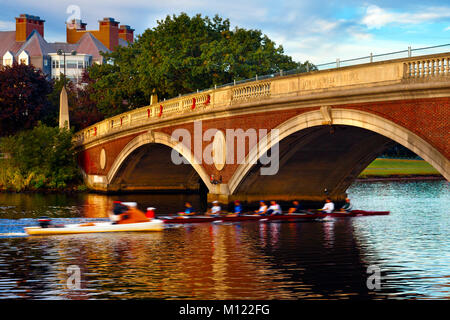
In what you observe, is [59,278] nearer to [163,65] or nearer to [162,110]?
[162,110]

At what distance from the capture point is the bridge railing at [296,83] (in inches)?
1065

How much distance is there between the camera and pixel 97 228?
31500 mm

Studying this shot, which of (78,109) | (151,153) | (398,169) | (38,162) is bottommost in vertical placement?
(398,169)

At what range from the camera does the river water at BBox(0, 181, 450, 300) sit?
760 inches

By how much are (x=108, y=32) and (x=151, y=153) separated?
3784 inches

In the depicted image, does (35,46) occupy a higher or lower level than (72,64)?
higher

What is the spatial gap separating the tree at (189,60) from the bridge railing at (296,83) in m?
8.11

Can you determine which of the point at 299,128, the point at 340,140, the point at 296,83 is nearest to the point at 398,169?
the point at 340,140

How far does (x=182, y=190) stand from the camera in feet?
198

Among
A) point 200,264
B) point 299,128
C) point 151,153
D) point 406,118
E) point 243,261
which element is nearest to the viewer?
point 200,264

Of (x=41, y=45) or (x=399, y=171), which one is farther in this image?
(x=41, y=45)

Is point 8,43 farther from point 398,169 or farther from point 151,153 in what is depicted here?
point 151,153

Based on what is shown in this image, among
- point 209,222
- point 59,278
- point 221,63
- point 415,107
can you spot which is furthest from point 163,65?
point 59,278

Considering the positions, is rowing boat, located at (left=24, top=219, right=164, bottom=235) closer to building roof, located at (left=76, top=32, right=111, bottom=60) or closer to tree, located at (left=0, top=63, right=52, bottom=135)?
tree, located at (left=0, top=63, right=52, bottom=135)
